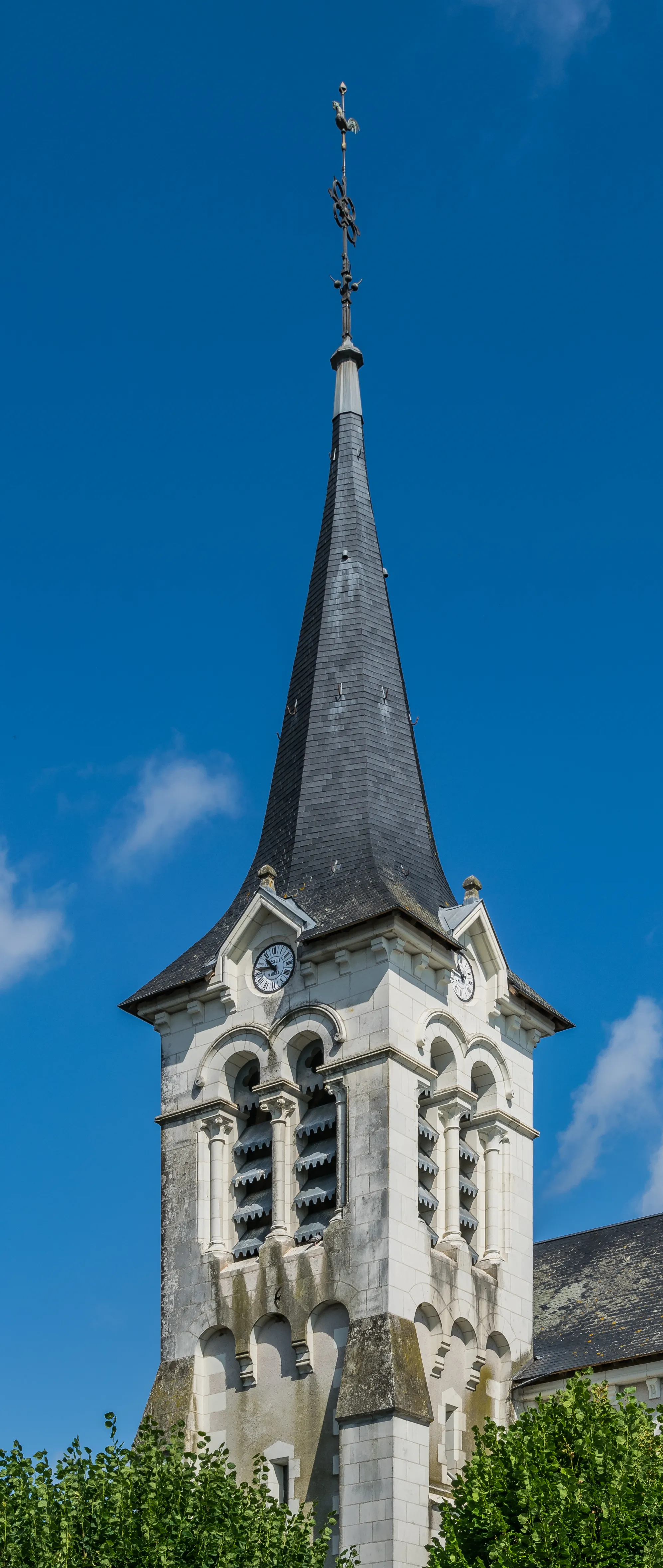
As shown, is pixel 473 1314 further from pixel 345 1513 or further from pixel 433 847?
pixel 433 847

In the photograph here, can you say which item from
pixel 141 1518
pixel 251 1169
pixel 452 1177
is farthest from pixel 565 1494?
pixel 251 1169

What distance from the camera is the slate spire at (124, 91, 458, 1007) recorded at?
128 ft

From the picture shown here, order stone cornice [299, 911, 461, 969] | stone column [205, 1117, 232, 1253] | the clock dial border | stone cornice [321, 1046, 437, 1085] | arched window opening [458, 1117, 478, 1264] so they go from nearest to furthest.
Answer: stone cornice [321, 1046, 437, 1085]
stone cornice [299, 911, 461, 969]
stone column [205, 1117, 232, 1253]
arched window opening [458, 1117, 478, 1264]
the clock dial border

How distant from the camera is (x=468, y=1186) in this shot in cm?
3844

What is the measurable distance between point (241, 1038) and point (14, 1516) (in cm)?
1186

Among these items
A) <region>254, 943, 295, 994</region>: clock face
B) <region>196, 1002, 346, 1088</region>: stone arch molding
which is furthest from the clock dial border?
<region>196, 1002, 346, 1088</region>: stone arch molding

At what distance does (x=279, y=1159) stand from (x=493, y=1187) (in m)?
4.56

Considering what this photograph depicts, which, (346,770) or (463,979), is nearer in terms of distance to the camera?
(463,979)

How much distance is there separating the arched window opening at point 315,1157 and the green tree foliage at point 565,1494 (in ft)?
18.2

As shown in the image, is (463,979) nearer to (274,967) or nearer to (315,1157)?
(274,967)

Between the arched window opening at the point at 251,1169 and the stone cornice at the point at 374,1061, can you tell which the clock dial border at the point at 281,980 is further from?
the stone cornice at the point at 374,1061

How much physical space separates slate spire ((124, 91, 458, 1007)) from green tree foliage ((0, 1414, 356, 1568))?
10.7 meters

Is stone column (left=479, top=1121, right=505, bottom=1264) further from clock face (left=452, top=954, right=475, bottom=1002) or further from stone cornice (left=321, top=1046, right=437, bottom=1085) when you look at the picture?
stone cornice (left=321, top=1046, right=437, bottom=1085)

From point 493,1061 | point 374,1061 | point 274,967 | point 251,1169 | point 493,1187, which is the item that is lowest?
point 251,1169
